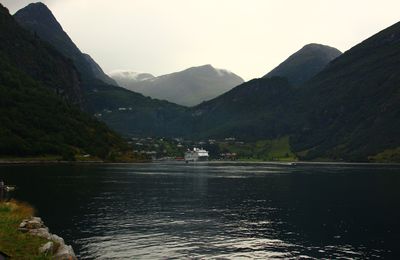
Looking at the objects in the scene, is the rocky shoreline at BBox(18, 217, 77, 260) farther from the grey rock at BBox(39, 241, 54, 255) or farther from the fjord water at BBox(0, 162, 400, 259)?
the fjord water at BBox(0, 162, 400, 259)

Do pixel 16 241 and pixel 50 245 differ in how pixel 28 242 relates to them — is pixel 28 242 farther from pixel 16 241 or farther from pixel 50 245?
pixel 50 245

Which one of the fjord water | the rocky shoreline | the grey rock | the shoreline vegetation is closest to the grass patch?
the shoreline vegetation

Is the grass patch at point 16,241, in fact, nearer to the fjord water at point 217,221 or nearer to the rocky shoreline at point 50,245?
the rocky shoreline at point 50,245

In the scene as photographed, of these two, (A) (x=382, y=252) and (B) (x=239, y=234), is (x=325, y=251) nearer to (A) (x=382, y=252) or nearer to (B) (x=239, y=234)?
(A) (x=382, y=252)

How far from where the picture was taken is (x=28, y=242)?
139 feet

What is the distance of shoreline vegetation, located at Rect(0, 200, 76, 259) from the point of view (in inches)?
1494

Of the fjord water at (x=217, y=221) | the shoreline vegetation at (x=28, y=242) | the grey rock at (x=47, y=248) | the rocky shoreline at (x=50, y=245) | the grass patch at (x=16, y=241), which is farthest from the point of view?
the fjord water at (x=217, y=221)

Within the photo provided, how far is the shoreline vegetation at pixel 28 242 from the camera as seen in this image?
37.9 m

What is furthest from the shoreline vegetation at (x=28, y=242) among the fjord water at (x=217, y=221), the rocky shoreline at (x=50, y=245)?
the fjord water at (x=217, y=221)

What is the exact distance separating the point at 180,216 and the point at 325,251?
111ft

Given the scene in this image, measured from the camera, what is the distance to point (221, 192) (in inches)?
5226

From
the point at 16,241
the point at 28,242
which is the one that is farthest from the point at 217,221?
the point at 16,241

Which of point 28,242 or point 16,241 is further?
point 28,242

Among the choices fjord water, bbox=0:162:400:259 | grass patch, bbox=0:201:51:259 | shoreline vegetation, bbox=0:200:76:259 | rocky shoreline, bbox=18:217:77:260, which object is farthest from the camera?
fjord water, bbox=0:162:400:259
